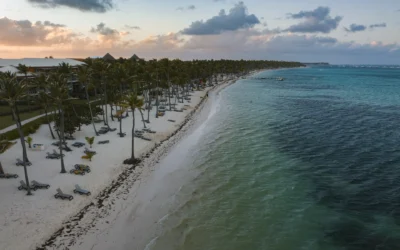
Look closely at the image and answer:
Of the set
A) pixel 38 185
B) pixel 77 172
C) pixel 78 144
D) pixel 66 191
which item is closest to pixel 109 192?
pixel 66 191

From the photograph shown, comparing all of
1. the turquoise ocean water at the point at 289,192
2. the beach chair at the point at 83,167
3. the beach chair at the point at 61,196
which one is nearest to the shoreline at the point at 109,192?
the beach chair at the point at 61,196

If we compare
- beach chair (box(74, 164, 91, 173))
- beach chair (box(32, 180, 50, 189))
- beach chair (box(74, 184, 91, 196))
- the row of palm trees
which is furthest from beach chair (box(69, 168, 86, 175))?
beach chair (box(74, 184, 91, 196))

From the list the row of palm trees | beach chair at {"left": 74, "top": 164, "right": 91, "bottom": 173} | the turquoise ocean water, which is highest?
the row of palm trees

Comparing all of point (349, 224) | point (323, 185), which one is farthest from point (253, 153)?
point (349, 224)

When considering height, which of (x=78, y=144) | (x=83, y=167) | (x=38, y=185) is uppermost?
(x=78, y=144)

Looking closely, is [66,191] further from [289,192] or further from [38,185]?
[289,192]

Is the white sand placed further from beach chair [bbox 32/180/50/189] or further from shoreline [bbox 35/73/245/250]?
beach chair [bbox 32/180/50/189]

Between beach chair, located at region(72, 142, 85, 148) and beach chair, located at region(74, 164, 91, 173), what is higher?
beach chair, located at region(72, 142, 85, 148)
